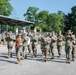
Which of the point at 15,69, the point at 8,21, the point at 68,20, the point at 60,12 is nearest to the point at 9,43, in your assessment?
the point at 15,69

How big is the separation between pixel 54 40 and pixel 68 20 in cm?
9148


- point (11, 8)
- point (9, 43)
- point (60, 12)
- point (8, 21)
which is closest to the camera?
point (9, 43)

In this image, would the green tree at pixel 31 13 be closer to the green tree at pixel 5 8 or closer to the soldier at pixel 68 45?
the green tree at pixel 5 8

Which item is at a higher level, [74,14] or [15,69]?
[74,14]

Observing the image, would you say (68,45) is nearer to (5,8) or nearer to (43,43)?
(43,43)

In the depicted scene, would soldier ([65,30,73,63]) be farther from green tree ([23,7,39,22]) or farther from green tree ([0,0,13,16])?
green tree ([23,7,39,22])

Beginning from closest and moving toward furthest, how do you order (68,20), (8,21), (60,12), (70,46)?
(70,46), (8,21), (68,20), (60,12)

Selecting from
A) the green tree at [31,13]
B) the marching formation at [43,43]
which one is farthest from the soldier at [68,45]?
the green tree at [31,13]

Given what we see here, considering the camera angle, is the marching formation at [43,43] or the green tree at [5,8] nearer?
the marching formation at [43,43]

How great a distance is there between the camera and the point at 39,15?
110 m

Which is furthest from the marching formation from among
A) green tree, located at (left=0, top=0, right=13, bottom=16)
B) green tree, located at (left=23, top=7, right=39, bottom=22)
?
green tree, located at (left=23, top=7, right=39, bottom=22)

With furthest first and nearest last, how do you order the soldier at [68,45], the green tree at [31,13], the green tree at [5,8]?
the green tree at [31,13], the green tree at [5,8], the soldier at [68,45]

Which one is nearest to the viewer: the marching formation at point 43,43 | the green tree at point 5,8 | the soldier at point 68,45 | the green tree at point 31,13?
the marching formation at point 43,43

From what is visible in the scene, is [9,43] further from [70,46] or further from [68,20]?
[68,20]
